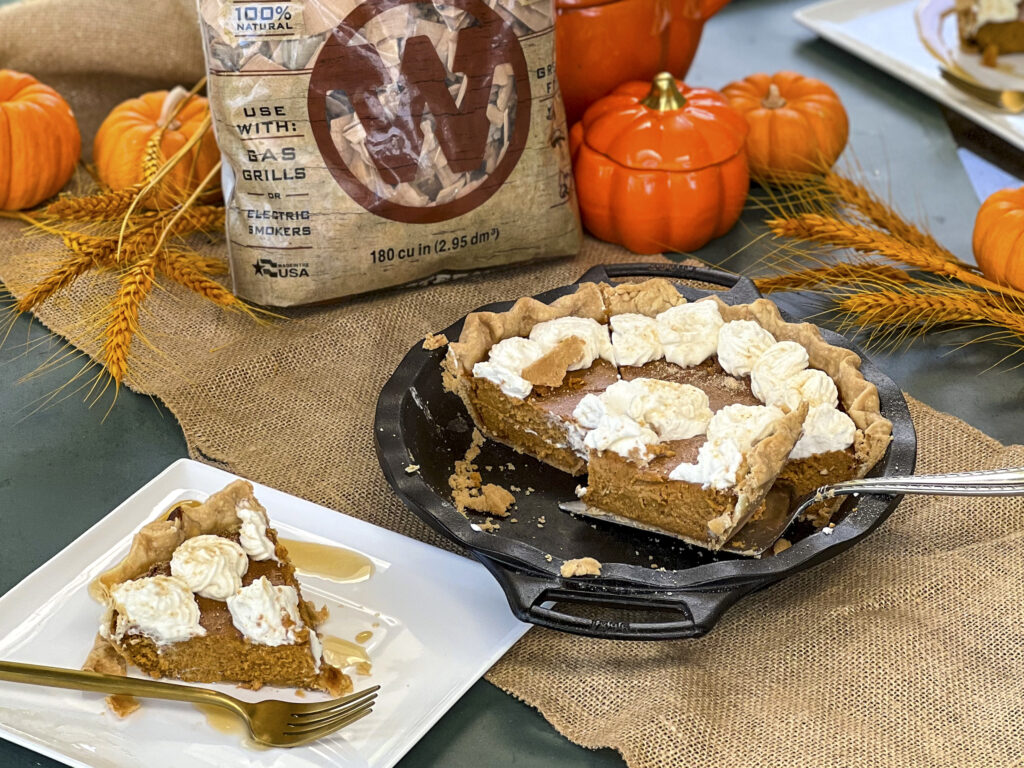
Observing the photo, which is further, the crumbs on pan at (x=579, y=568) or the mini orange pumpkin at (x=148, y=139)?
the mini orange pumpkin at (x=148, y=139)

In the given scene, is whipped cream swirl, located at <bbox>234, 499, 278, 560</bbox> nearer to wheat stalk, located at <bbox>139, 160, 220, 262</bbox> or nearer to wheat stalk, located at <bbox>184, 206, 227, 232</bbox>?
wheat stalk, located at <bbox>139, 160, 220, 262</bbox>

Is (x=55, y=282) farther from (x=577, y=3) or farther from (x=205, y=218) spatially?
(x=577, y=3)

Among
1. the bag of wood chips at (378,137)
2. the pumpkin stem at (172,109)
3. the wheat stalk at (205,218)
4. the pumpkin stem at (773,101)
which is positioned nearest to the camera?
the bag of wood chips at (378,137)

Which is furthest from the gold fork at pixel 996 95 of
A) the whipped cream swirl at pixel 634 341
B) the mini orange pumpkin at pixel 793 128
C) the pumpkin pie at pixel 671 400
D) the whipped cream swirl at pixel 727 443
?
the whipped cream swirl at pixel 727 443

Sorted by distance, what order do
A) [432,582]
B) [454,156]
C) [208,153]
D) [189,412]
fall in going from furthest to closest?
1. [208,153]
2. [454,156]
3. [189,412]
4. [432,582]

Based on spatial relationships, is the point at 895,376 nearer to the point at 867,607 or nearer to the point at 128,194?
the point at 867,607

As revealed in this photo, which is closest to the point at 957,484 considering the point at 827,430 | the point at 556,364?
the point at 827,430

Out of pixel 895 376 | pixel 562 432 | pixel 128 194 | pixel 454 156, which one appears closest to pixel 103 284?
pixel 128 194

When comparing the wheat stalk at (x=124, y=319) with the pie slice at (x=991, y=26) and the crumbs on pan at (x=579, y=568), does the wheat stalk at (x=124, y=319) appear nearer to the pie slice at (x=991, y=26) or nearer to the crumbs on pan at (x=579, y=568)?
the crumbs on pan at (x=579, y=568)
